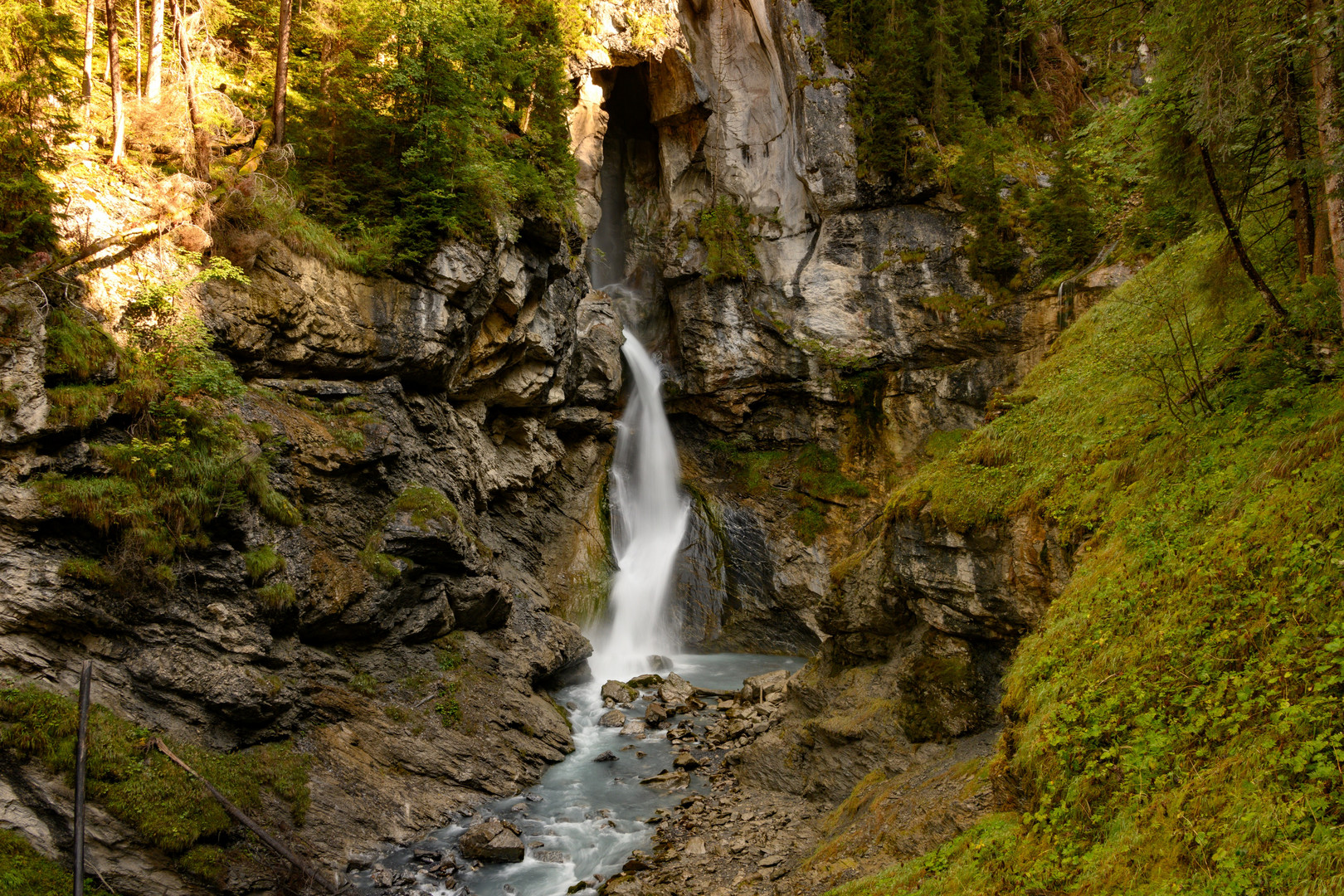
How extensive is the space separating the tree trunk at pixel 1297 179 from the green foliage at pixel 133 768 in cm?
1258

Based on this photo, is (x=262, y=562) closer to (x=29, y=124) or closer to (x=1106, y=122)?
(x=29, y=124)

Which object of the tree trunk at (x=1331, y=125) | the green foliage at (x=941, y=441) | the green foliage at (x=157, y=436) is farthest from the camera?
the green foliage at (x=941, y=441)

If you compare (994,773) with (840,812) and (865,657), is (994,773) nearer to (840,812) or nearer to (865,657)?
(840,812)

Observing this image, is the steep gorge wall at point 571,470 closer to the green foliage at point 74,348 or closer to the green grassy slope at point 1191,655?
the green foliage at point 74,348

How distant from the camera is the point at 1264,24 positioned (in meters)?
6.03

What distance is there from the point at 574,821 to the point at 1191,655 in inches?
385

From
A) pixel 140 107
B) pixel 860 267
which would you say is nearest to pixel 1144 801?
pixel 140 107

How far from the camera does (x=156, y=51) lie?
12133 mm

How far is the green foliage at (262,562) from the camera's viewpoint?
10820mm

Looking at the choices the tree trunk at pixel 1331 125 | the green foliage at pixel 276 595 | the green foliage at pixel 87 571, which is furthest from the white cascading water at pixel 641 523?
the tree trunk at pixel 1331 125

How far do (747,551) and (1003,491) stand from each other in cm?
1557

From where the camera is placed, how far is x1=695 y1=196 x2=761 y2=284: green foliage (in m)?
26.8

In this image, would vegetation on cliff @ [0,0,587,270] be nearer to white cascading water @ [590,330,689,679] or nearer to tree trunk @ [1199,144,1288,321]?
white cascading water @ [590,330,689,679]

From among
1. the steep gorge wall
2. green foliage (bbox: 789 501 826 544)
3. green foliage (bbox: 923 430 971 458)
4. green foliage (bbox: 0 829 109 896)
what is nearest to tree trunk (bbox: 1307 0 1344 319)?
the steep gorge wall
